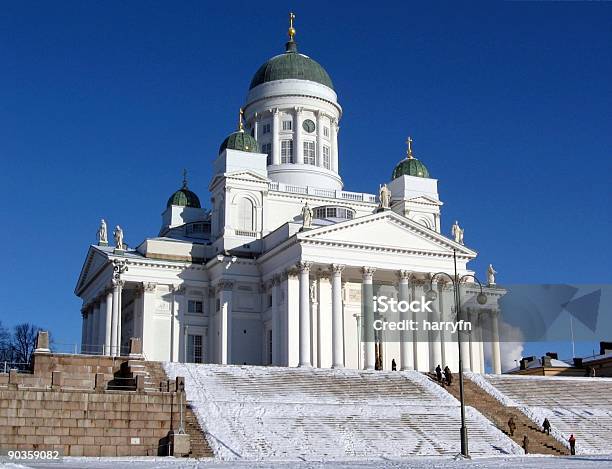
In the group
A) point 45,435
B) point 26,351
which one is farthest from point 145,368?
point 26,351

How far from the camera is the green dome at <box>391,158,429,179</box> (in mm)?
75062

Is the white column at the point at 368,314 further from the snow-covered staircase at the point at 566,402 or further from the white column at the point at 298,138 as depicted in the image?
the white column at the point at 298,138

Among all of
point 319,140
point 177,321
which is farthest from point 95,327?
point 319,140

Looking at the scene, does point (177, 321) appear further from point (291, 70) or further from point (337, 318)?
point (291, 70)

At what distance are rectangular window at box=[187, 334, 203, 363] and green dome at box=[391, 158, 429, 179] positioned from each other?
2186cm

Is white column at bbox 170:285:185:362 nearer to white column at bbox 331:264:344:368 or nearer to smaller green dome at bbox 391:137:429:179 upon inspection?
white column at bbox 331:264:344:368

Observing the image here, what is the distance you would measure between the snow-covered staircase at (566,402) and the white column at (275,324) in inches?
517

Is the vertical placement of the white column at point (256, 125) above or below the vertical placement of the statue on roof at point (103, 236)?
above

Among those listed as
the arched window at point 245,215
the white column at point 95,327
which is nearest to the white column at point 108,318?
the white column at point 95,327

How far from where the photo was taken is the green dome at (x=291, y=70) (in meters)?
75.9

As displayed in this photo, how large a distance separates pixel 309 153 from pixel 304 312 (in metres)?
21.1

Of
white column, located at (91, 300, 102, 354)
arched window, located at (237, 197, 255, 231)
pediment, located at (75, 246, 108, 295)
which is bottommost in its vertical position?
white column, located at (91, 300, 102, 354)

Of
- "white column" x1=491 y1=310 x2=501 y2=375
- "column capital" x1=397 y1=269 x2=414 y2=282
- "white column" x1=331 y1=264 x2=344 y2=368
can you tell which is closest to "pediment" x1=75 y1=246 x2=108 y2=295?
"white column" x1=331 y1=264 x2=344 y2=368

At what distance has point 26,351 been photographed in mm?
103375
